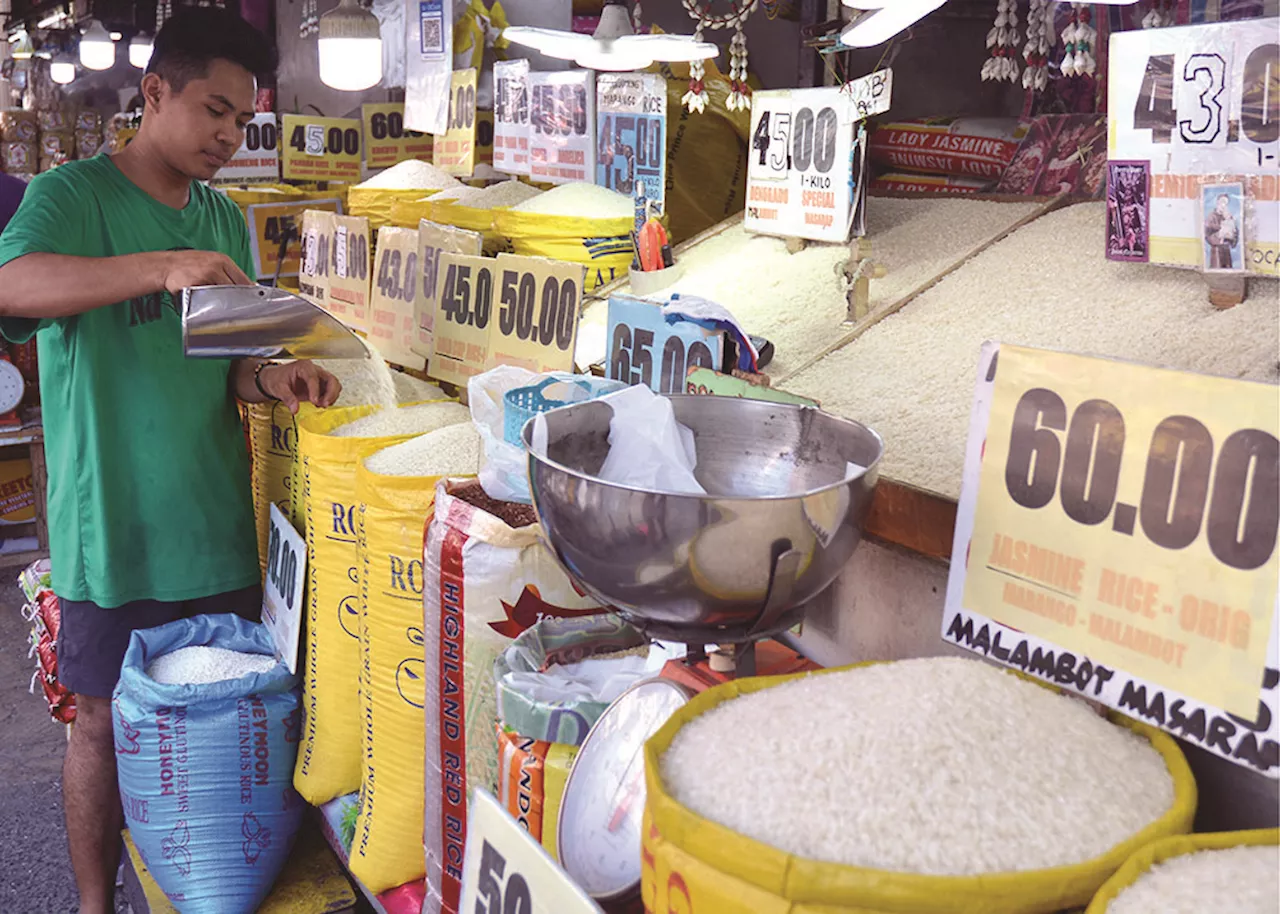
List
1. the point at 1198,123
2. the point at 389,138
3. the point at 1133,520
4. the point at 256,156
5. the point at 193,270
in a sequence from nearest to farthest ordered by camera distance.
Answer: the point at 1133,520 < the point at 1198,123 < the point at 193,270 < the point at 389,138 < the point at 256,156

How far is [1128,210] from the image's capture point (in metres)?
1.26

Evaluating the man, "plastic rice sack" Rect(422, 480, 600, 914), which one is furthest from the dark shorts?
"plastic rice sack" Rect(422, 480, 600, 914)

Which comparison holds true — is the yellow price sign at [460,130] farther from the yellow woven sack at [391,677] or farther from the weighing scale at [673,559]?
the weighing scale at [673,559]

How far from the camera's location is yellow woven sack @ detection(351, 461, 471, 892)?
1517 millimetres

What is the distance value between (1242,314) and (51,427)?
6.05ft

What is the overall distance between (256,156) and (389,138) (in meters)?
0.89

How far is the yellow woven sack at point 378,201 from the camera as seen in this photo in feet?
8.90

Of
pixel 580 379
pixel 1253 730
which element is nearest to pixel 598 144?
pixel 580 379

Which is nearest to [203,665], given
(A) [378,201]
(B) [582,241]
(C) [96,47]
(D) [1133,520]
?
(B) [582,241]

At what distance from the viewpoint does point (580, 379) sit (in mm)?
1364

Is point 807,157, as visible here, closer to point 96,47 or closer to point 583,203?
point 583,203

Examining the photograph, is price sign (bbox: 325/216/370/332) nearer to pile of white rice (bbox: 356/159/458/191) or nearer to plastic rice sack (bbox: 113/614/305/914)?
pile of white rice (bbox: 356/159/458/191)

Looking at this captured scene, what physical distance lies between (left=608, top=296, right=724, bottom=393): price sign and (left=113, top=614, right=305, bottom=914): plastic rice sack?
0.88 metres

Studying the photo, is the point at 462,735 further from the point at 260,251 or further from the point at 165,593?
the point at 260,251
